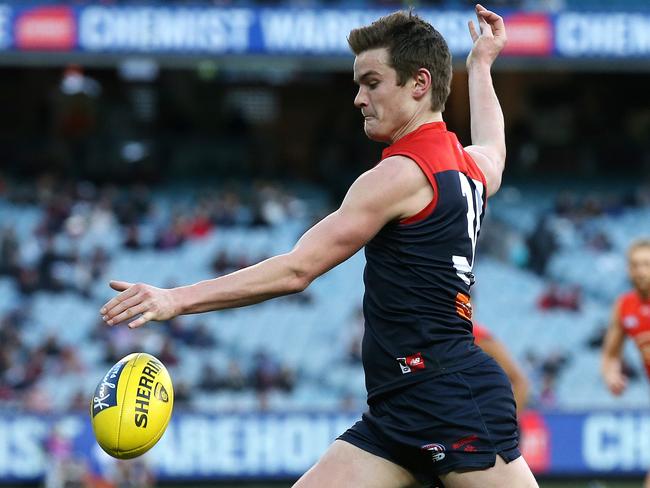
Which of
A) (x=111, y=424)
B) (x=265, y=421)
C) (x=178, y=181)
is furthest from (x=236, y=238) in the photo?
(x=111, y=424)

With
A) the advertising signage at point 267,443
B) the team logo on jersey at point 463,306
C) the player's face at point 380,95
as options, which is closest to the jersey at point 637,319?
the team logo on jersey at point 463,306

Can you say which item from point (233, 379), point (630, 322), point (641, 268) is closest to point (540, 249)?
point (233, 379)

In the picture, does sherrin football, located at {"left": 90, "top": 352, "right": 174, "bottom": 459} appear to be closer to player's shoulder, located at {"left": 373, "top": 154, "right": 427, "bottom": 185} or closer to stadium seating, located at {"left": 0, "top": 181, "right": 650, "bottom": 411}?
player's shoulder, located at {"left": 373, "top": 154, "right": 427, "bottom": 185}

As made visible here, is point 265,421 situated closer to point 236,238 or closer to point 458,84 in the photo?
point 236,238

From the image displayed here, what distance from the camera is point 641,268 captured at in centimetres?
874

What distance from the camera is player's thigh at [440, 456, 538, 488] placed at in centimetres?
437

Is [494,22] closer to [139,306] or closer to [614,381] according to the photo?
[139,306]

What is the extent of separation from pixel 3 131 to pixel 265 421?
9.69 meters

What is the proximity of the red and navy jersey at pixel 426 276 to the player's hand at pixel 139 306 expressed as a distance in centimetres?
88

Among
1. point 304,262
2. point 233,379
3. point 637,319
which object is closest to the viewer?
point 304,262

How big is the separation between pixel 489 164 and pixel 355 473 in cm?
139

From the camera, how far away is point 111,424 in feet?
15.3

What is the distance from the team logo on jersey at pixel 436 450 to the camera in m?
4.41

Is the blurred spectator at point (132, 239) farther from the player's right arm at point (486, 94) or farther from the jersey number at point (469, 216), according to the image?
the jersey number at point (469, 216)
